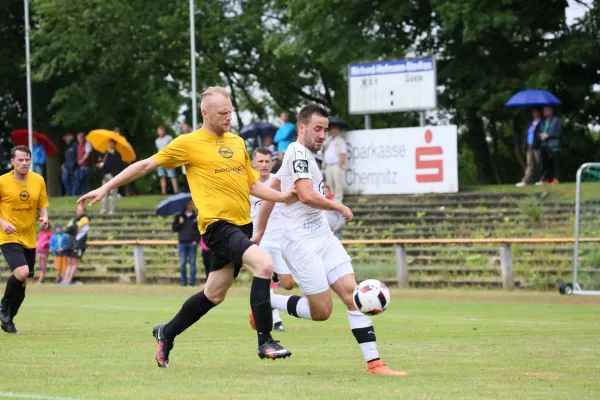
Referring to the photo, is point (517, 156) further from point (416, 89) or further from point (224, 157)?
point (224, 157)

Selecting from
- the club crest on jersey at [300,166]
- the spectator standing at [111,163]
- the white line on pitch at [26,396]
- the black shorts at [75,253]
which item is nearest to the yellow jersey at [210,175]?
the club crest on jersey at [300,166]

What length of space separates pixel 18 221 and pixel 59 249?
48.2ft

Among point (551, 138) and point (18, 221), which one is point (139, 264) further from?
point (18, 221)

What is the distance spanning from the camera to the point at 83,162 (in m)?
37.4

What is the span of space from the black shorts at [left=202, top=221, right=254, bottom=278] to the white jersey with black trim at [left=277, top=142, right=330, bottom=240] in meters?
0.58

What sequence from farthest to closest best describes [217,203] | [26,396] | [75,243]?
[75,243] → [217,203] → [26,396]

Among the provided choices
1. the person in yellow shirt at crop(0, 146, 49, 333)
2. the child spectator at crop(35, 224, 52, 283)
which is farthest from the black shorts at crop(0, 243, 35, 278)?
the child spectator at crop(35, 224, 52, 283)

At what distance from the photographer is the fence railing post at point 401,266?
25.2 meters

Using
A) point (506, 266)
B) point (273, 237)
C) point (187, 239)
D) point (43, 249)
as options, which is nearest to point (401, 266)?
point (506, 266)

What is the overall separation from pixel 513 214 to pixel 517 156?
543 inches

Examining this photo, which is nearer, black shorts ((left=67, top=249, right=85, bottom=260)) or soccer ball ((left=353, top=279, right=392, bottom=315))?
soccer ball ((left=353, top=279, right=392, bottom=315))

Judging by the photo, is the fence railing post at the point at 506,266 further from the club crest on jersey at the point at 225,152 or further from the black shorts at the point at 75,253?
the club crest on jersey at the point at 225,152

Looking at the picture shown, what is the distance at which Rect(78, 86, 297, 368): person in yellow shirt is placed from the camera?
1009cm

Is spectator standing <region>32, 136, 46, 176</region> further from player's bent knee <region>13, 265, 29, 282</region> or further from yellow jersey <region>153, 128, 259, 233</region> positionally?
yellow jersey <region>153, 128, 259, 233</region>
